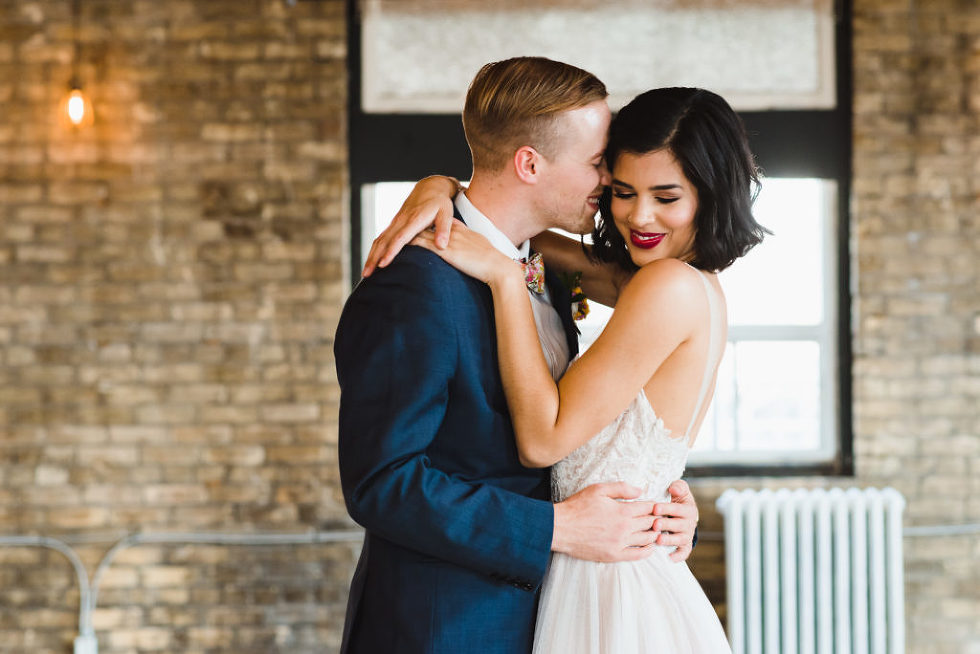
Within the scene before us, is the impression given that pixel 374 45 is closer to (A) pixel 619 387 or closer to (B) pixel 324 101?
(B) pixel 324 101

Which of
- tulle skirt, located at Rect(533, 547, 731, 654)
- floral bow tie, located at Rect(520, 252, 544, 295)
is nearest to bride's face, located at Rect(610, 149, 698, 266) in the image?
floral bow tie, located at Rect(520, 252, 544, 295)

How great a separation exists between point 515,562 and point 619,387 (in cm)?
39

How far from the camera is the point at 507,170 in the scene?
165cm

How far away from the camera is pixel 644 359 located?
5.24ft

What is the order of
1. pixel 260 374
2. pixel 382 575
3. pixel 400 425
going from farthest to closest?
pixel 260 374 < pixel 382 575 < pixel 400 425

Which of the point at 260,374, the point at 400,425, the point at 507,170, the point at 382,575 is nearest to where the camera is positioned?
the point at 400,425

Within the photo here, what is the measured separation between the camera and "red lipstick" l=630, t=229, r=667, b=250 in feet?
5.77

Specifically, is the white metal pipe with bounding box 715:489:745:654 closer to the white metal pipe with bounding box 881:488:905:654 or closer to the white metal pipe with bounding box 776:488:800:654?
the white metal pipe with bounding box 776:488:800:654

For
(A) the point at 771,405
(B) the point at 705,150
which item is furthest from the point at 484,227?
(A) the point at 771,405

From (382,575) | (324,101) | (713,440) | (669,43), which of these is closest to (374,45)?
(324,101)

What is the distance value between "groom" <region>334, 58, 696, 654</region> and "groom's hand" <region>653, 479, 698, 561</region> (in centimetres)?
1

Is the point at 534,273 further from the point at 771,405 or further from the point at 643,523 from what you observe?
the point at 771,405

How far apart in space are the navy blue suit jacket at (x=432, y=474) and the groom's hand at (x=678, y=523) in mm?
300

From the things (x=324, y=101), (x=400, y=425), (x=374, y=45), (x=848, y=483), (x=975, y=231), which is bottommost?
(x=848, y=483)
